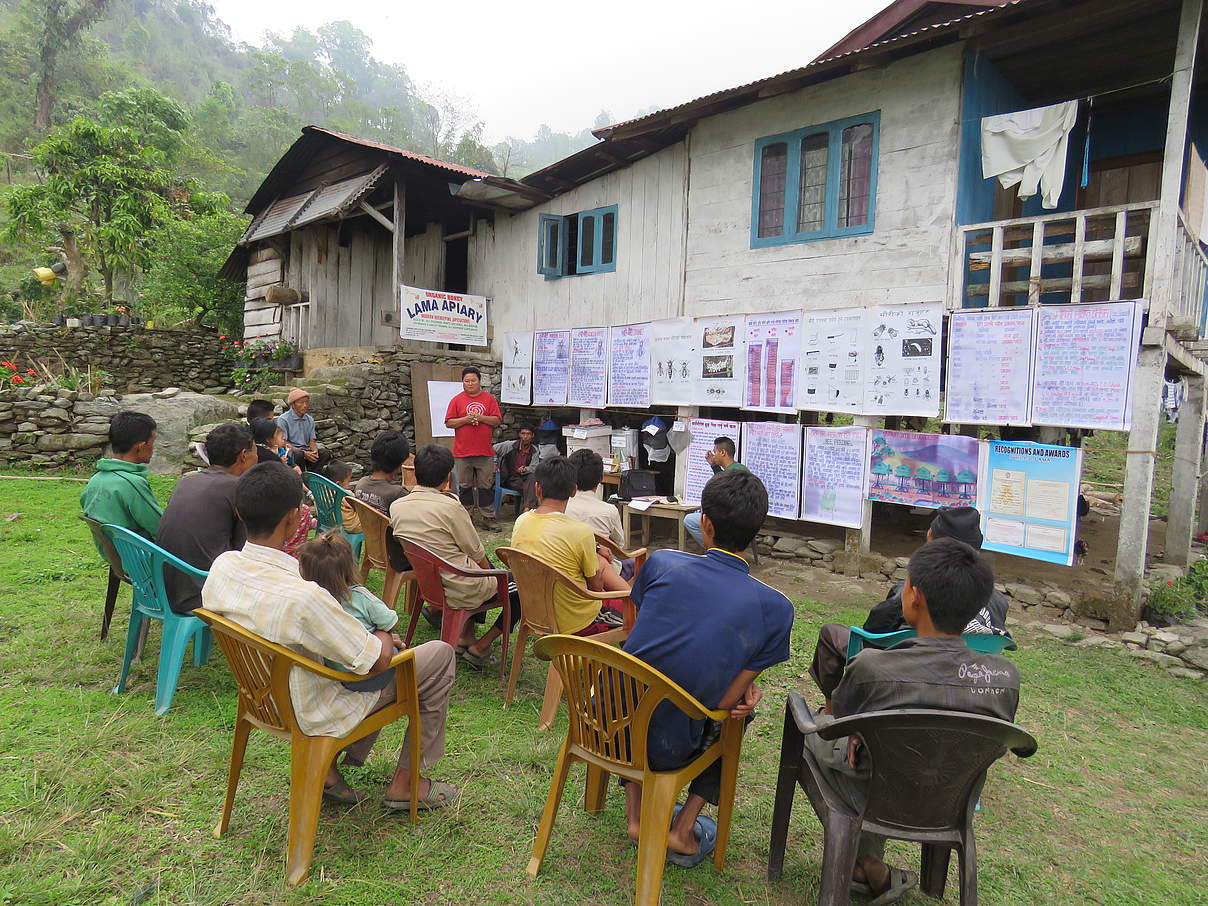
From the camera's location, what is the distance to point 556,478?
3.70m

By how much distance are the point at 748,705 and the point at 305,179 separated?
41.2 ft

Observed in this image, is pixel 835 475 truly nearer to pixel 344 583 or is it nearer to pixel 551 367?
pixel 551 367

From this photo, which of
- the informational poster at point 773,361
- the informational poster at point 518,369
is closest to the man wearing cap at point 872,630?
the informational poster at point 773,361

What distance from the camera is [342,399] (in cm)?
938

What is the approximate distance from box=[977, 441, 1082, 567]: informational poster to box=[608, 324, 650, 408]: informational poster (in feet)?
12.7

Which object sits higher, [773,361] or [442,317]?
[442,317]

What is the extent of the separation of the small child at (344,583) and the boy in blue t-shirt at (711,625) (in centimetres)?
91

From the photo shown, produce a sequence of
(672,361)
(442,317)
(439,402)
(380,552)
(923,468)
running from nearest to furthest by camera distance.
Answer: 1. (380,552)
2. (923,468)
3. (672,361)
4. (442,317)
5. (439,402)

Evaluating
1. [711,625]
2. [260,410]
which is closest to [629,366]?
[260,410]

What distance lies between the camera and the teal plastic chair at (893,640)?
9.27 feet

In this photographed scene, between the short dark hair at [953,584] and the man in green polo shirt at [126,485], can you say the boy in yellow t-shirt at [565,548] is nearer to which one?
the short dark hair at [953,584]

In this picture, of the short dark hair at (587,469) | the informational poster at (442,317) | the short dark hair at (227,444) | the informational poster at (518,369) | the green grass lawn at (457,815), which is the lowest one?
the green grass lawn at (457,815)

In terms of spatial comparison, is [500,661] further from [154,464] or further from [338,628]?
[154,464]

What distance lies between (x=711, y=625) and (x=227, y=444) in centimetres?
281
